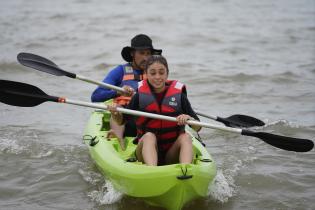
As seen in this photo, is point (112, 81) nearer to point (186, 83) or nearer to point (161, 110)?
point (161, 110)

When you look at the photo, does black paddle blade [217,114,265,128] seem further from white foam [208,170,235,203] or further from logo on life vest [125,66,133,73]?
logo on life vest [125,66,133,73]

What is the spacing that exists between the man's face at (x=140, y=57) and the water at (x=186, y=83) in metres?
1.26

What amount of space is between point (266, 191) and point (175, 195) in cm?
147

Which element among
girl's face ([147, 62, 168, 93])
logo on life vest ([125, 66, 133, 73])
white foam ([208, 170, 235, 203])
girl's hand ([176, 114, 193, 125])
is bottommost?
white foam ([208, 170, 235, 203])

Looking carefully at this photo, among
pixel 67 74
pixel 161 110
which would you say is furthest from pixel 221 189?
pixel 67 74

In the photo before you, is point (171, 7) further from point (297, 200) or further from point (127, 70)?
point (297, 200)

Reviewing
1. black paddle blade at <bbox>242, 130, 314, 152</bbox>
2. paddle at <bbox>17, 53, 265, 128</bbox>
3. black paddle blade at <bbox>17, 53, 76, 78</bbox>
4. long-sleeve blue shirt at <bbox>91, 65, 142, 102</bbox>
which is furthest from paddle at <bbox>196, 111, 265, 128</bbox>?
black paddle blade at <bbox>17, 53, 76, 78</bbox>

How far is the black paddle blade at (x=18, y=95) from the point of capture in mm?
5230

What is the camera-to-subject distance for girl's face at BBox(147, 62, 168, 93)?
4.59 meters

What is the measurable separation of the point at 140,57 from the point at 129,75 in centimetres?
27

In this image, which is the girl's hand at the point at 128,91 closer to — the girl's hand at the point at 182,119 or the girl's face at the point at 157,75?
the girl's face at the point at 157,75

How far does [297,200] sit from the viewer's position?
5.02 meters

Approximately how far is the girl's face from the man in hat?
1.06m

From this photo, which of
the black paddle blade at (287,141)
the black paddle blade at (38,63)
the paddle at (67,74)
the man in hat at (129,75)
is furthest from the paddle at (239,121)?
the black paddle blade at (38,63)
